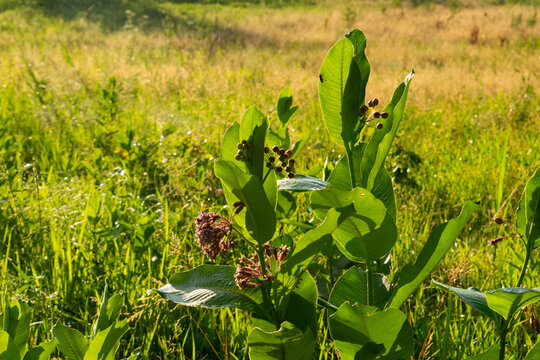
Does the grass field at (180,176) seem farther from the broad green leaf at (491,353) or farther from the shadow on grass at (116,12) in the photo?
the shadow on grass at (116,12)

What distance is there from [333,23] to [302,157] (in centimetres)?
919

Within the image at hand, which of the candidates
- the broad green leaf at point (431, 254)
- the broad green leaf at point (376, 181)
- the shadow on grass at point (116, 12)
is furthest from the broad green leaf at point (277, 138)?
the shadow on grass at point (116, 12)

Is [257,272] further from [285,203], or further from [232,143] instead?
[285,203]

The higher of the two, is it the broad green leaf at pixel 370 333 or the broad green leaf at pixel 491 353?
the broad green leaf at pixel 370 333

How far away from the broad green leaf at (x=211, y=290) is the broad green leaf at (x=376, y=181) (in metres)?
0.26

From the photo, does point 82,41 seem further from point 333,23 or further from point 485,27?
point 485,27

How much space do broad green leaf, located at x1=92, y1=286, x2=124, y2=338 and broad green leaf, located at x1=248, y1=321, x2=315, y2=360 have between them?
0.86 ft

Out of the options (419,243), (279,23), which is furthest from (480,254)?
(279,23)

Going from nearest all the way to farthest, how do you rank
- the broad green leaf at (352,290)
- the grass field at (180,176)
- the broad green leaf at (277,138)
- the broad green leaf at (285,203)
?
the broad green leaf at (352,290) < the broad green leaf at (277,138) < the broad green leaf at (285,203) < the grass field at (180,176)

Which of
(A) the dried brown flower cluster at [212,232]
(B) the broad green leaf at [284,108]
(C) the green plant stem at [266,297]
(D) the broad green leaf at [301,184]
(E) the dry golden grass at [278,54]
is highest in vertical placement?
(B) the broad green leaf at [284,108]

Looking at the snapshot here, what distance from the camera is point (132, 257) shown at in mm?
1734

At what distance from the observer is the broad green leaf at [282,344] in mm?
727

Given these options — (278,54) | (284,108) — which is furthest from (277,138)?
(278,54)

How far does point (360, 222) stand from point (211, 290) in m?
0.25
